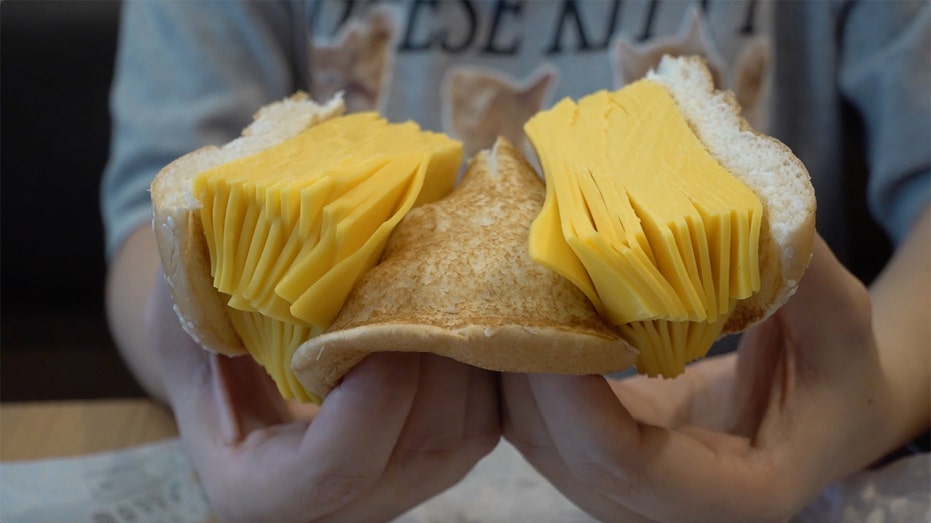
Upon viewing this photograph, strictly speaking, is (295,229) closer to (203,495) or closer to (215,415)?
(215,415)

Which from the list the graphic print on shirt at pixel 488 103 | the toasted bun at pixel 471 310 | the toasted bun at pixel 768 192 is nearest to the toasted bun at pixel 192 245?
the toasted bun at pixel 471 310

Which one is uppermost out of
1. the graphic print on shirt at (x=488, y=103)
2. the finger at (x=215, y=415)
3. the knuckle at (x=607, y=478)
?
the graphic print on shirt at (x=488, y=103)

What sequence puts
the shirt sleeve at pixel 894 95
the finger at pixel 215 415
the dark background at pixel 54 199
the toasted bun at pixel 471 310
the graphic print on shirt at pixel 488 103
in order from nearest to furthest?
1. the toasted bun at pixel 471 310
2. the finger at pixel 215 415
3. the shirt sleeve at pixel 894 95
4. the graphic print on shirt at pixel 488 103
5. the dark background at pixel 54 199

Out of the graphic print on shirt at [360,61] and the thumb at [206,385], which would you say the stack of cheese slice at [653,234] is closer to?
the thumb at [206,385]

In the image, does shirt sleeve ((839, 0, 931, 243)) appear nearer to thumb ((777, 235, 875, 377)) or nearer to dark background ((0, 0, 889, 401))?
thumb ((777, 235, 875, 377))

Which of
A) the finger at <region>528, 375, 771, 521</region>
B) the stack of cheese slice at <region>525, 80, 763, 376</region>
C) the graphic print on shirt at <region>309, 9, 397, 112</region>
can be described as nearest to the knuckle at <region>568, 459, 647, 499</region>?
the finger at <region>528, 375, 771, 521</region>

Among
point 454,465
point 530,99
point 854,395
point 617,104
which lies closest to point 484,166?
point 617,104
